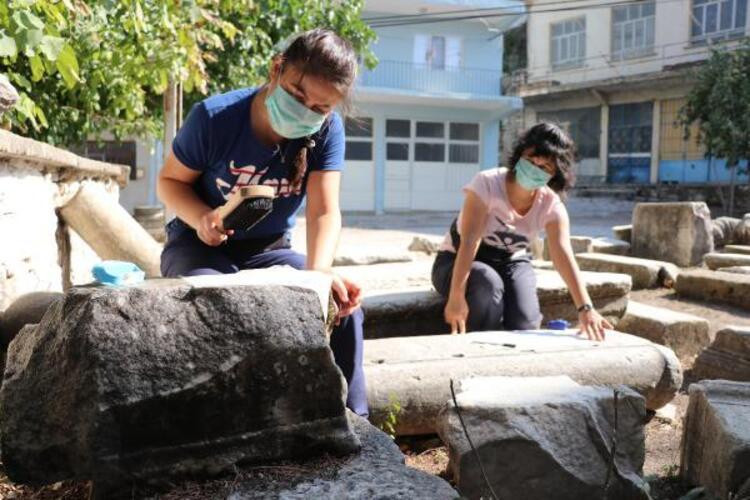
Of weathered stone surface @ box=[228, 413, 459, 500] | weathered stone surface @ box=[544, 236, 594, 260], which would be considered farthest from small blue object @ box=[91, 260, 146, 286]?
weathered stone surface @ box=[544, 236, 594, 260]

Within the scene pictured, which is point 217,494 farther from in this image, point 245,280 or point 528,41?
point 528,41

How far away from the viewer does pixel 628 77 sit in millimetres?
20281

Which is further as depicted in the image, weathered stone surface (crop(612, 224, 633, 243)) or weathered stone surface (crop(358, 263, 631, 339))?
weathered stone surface (crop(612, 224, 633, 243))

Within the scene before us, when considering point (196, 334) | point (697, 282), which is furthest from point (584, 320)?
point (697, 282)

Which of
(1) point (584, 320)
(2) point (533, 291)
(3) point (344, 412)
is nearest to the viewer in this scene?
(3) point (344, 412)

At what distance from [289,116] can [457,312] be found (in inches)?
Answer: 67.9

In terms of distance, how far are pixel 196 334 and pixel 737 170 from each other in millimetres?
18577

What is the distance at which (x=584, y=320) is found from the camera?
11.7 feet

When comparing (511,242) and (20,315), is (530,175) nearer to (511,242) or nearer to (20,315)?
(511,242)

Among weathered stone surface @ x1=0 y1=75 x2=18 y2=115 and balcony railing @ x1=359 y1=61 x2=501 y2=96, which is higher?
balcony railing @ x1=359 y1=61 x2=501 y2=96

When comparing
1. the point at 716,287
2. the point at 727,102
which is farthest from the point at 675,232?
the point at 727,102

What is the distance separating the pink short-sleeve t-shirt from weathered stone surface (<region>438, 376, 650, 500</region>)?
4.98 ft

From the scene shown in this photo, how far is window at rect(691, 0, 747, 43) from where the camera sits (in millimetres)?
18359

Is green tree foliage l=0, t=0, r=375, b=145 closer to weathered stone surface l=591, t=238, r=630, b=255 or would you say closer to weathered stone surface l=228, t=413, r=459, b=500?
weathered stone surface l=228, t=413, r=459, b=500
